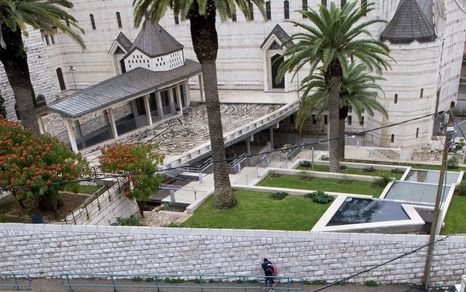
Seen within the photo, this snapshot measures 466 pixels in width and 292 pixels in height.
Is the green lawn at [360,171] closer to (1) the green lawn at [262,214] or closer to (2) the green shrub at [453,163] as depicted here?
(2) the green shrub at [453,163]

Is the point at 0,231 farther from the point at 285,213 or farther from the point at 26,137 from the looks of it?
the point at 285,213

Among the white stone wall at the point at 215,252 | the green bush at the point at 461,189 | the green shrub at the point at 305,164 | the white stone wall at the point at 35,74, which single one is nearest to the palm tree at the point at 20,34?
the white stone wall at the point at 215,252

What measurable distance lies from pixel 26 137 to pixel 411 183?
62.9 ft

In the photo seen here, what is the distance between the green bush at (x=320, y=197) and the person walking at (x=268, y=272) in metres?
4.99

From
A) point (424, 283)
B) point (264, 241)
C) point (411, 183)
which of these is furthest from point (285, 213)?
point (411, 183)

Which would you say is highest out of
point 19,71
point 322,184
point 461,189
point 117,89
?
point 19,71

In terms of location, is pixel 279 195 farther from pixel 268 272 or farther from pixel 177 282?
pixel 177 282

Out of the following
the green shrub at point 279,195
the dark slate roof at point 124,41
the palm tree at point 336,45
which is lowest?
the green shrub at point 279,195

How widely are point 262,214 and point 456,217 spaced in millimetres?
8368

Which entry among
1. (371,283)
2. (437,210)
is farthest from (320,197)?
(437,210)

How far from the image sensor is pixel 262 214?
66.2 feet

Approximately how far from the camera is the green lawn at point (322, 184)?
23.8m

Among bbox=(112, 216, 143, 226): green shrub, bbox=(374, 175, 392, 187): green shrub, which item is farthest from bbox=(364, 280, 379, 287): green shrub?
bbox=(112, 216, 143, 226): green shrub

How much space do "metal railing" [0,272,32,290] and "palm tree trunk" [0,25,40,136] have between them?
23.4 ft
